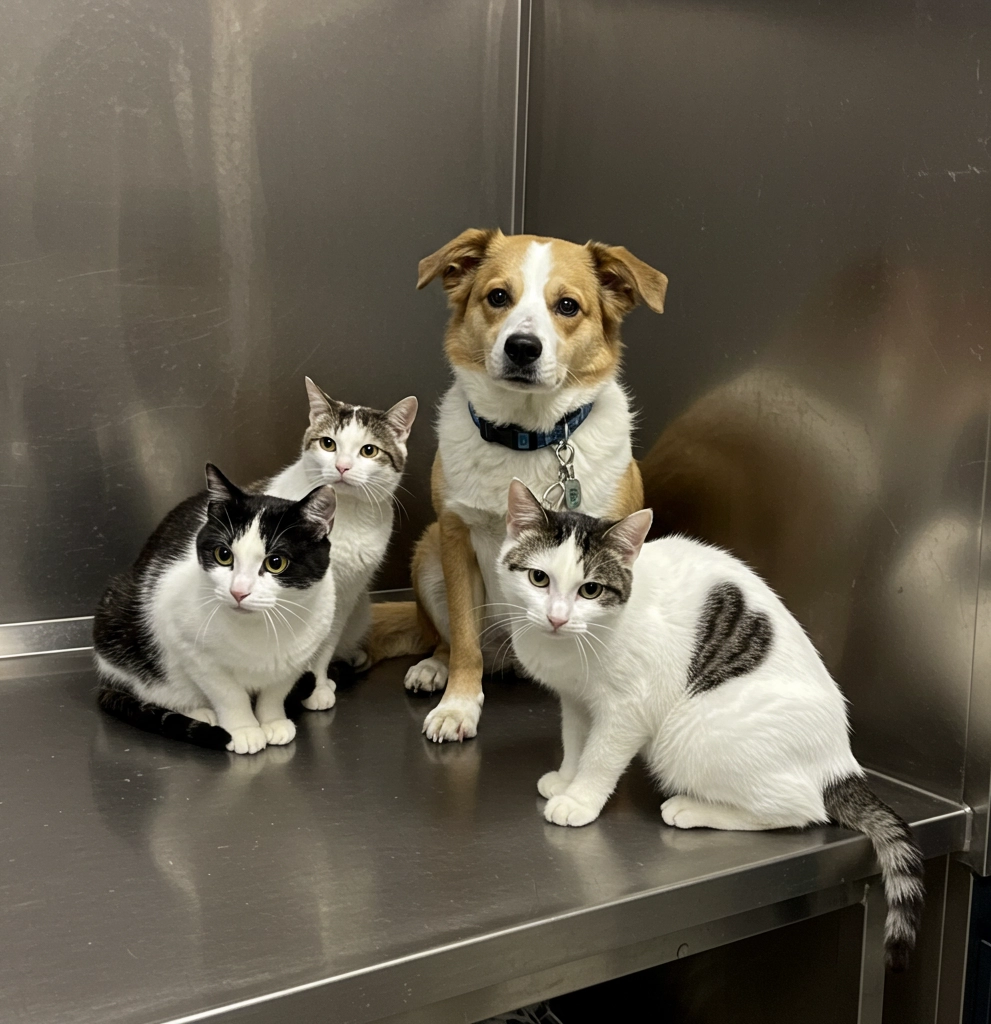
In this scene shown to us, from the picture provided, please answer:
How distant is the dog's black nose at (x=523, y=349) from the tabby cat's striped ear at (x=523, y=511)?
0.32m

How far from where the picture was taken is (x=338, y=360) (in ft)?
7.36

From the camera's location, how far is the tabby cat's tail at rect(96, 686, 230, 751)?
5.21 feet

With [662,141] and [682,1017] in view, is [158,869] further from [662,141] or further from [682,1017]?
[662,141]

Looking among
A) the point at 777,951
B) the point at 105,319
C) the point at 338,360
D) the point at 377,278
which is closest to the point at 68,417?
the point at 105,319

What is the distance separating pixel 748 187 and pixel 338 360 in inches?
37.9

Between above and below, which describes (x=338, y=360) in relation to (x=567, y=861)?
above

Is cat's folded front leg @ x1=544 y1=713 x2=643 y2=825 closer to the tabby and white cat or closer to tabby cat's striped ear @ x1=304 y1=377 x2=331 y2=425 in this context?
the tabby and white cat

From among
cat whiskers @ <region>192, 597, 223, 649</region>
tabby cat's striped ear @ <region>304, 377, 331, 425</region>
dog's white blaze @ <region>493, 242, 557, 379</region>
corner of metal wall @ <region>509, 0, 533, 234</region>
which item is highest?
corner of metal wall @ <region>509, 0, 533, 234</region>

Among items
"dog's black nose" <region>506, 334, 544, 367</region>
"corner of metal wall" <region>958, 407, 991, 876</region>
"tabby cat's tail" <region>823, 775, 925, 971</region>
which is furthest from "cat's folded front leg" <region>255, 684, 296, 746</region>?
"corner of metal wall" <region>958, 407, 991, 876</region>

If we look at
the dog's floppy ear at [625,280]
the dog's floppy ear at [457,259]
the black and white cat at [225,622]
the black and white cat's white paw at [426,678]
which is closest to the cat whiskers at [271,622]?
the black and white cat at [225,622]

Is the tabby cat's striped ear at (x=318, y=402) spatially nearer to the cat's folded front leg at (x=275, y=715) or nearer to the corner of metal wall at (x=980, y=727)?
the cat's folded front leg at (x=275, y=715)

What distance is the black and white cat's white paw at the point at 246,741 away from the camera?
158 centimetres

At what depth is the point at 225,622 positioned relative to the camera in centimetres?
158

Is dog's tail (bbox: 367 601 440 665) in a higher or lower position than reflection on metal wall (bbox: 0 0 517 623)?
lower
